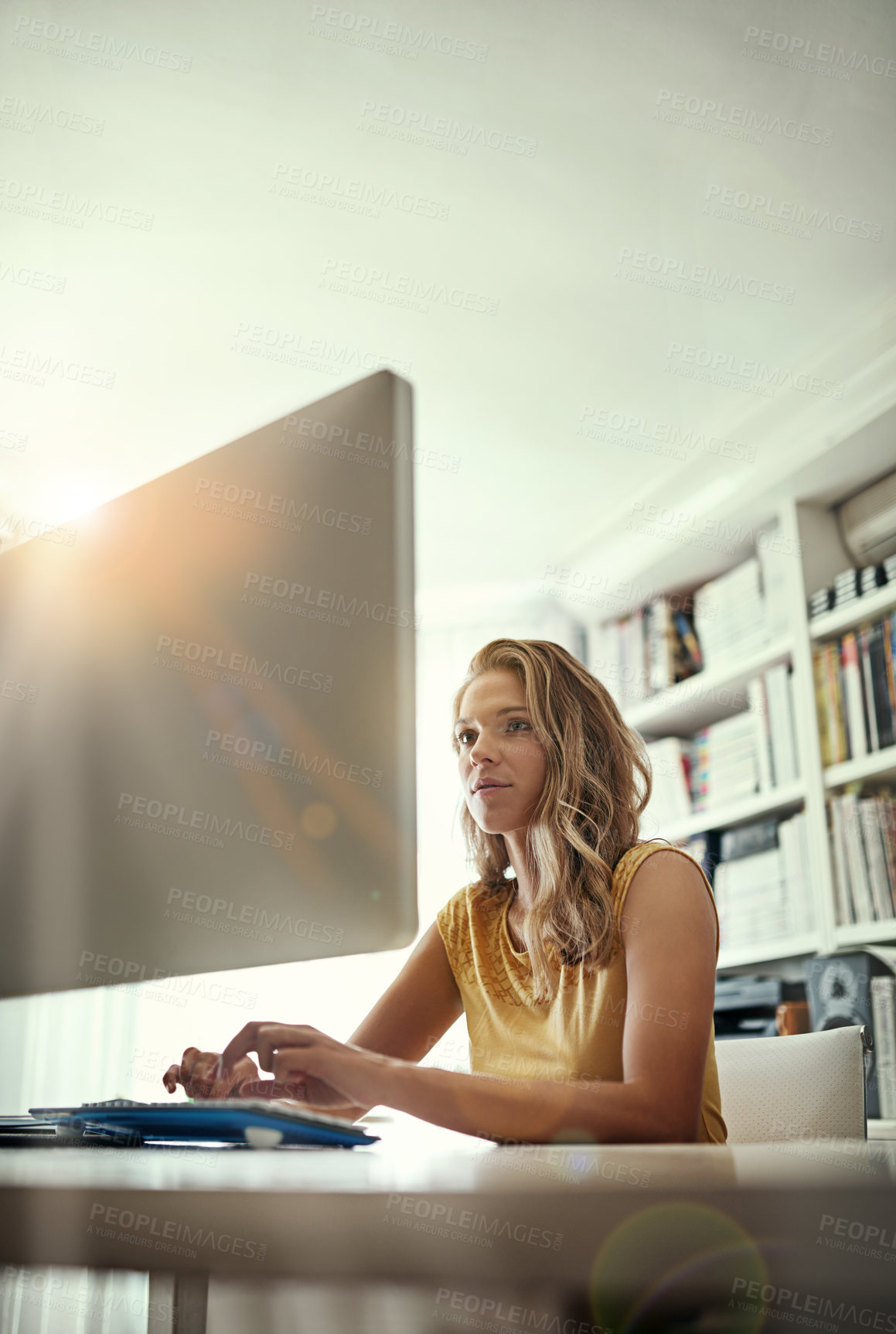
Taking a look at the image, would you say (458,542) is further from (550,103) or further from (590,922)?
(590,922)

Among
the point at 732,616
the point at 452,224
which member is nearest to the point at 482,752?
the point at 452,224

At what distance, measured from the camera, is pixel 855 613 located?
266 cm

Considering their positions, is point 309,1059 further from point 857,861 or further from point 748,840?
point 748,840

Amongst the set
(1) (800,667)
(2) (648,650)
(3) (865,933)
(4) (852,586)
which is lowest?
(3) (865,933)

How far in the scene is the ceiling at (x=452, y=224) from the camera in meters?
1.94

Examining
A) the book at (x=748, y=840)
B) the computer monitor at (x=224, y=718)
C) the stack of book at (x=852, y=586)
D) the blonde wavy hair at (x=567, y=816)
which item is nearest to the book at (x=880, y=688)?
the stack of book at (x=852, y=586)

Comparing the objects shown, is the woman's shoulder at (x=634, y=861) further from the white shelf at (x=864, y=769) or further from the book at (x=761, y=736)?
the book at (x=761, y=736)

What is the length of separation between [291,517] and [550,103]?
180cm

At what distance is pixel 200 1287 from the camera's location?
0.36 metres

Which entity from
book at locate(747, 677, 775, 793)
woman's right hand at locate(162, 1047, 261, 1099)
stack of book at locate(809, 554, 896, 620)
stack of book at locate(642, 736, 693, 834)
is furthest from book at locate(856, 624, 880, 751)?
woman's right hand at locate(162, 1047, 261, 1099)

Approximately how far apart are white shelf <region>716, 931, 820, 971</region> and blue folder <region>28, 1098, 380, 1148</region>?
2204 millimetres

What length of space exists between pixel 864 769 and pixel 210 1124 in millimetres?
2357

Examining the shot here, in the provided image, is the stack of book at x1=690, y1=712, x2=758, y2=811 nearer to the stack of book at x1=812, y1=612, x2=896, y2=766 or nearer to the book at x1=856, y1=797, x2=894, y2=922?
the stack of book at x1=812, y1=612, x2=896, y2=766

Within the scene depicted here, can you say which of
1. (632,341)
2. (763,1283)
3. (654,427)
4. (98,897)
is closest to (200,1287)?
(763,1283)
